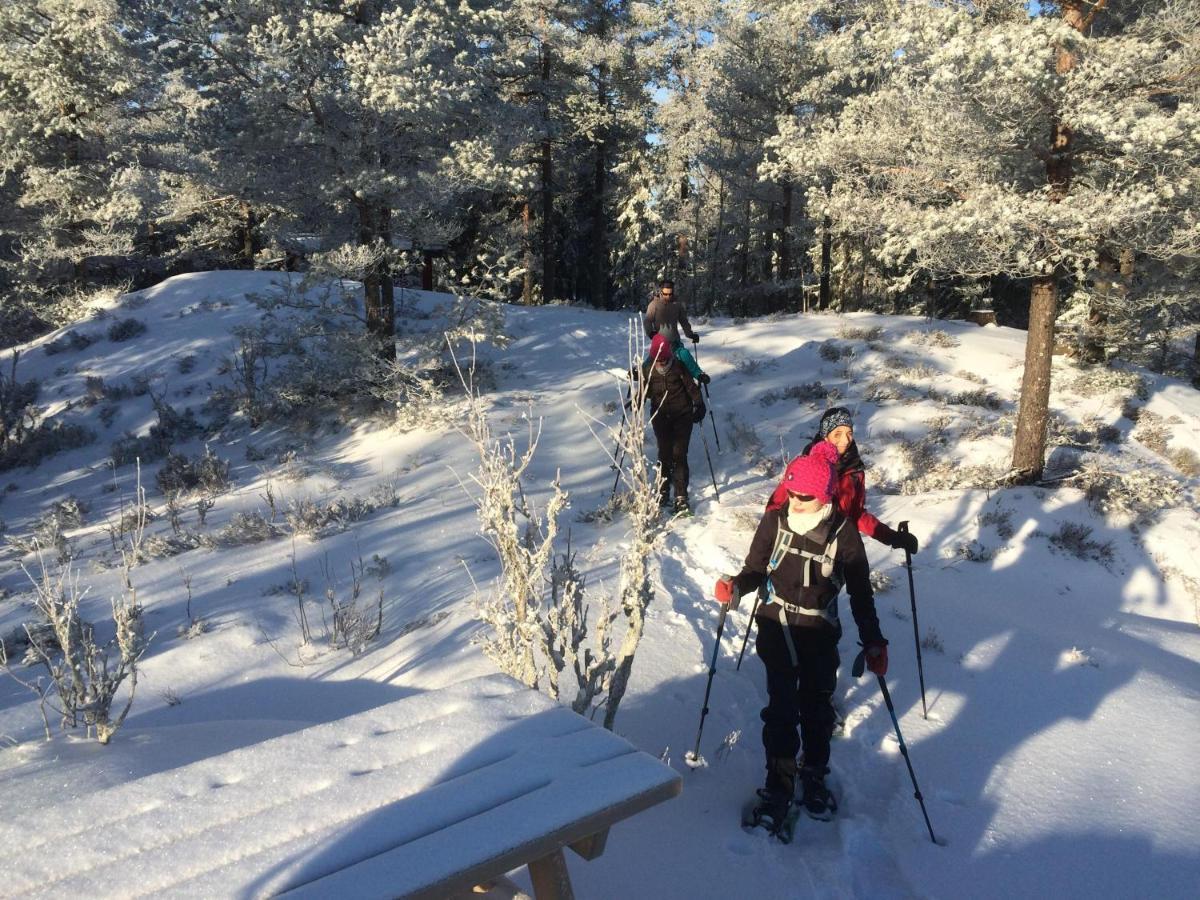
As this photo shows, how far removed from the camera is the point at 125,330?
1595 centimetres

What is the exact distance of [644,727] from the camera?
13.9 feet

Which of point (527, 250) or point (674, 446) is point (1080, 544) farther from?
point (527, 250)

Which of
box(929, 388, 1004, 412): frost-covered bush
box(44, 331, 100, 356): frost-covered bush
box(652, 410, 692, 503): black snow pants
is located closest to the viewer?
box(652, 410, 692, 503): black snow pants

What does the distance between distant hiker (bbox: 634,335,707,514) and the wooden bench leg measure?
484 cm

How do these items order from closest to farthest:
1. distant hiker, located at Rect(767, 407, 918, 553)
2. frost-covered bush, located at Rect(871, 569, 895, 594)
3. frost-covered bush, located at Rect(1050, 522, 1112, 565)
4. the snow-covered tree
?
distant hiker, located at Rect(767, 407, 918, 553) < frost-covered bush, located at Rect(871, 569, 895, 594) < the snow-covered tree < frost-covered bush, located at Rect(1050, 522, 1112, 565)

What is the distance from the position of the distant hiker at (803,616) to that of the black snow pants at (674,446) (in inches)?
145

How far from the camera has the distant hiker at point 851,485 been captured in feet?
13.5

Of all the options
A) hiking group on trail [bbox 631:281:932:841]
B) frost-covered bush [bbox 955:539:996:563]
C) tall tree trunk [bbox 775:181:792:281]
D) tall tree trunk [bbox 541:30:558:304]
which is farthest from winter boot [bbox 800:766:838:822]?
tall tree trunk [bbox 541:30:558:304]

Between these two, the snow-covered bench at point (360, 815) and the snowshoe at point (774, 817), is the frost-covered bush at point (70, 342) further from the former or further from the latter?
the snowshoe at point (774, 817)

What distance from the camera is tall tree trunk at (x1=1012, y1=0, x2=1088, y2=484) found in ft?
27.8

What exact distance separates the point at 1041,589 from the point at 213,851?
24.0ft

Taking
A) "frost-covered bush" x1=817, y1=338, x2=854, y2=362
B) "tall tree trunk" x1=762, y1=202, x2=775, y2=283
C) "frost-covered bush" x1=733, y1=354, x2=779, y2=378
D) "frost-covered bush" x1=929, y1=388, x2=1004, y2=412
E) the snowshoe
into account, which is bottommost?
the snowshoe

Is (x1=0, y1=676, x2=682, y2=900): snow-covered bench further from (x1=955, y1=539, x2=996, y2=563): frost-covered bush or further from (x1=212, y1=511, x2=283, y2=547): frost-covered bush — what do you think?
(x1=955, y1=539, x2=996, y2=563): frost-covered bush

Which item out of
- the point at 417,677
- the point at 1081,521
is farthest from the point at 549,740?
the point at 1081,521
